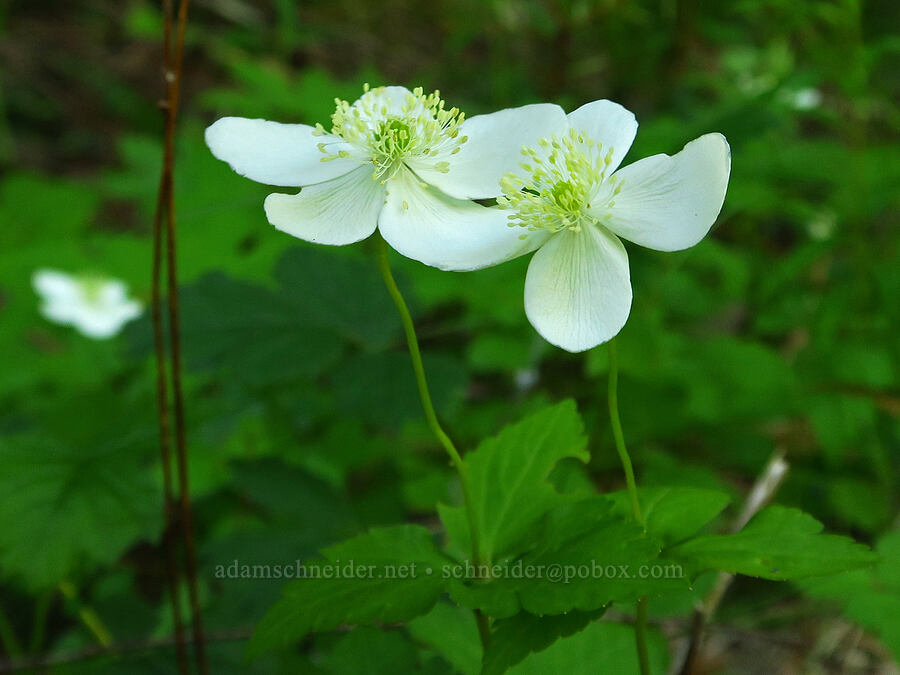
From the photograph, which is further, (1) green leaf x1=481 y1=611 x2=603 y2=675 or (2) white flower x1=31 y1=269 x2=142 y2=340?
(2) white flower x1=31 y1=269 x2=142 y2=340

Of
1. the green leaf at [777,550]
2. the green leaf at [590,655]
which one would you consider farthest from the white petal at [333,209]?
the green leaf at [590,655]

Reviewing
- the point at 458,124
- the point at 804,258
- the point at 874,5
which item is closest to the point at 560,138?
the point at 458,124

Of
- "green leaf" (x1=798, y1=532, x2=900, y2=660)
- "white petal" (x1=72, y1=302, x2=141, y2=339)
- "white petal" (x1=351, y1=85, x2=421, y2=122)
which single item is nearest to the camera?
"white petal" (x1=351, y1=85, x2=421, y2=122)

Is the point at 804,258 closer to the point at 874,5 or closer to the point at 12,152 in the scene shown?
the point at 874,5

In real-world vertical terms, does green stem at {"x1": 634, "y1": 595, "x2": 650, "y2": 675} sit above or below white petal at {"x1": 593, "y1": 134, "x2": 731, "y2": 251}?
below

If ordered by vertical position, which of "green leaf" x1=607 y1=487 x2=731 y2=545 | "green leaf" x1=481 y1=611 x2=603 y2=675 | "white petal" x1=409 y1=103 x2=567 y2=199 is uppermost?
"white petal" x1=409 y1=103 x2=567 y2=199

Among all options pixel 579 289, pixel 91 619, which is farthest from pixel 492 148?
pixel 91 619

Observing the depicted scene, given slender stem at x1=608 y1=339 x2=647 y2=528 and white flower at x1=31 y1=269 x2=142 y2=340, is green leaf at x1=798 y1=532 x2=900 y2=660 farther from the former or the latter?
white flower at x1=31 y1=269 x2=142 y2=340

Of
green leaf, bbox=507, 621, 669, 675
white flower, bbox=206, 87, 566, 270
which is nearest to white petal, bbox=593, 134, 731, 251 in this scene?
white flower, bbox=206, 87, 566, 270
